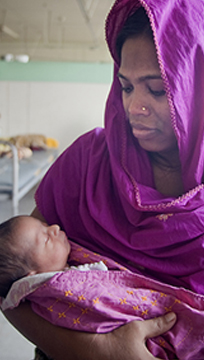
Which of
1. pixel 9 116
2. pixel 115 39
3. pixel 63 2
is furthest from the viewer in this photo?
pixel 9 116

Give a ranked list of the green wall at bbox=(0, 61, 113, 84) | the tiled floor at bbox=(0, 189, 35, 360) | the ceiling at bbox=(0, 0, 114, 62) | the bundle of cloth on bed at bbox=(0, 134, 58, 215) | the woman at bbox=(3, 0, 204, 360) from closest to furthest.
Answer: the woman at bbox=(3, 0, 204, 360)
the tiled floor at bbox=(0, 189, 35, 360)
the bundle of cloth on bed at bbox=(0, 134, 58, 215)
the ceiling at bbox=(0, 0, 114, 62)
the green wall at bbox=(0, 61, 113, 84)

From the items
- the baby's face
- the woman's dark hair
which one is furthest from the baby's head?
the woman's dark hair

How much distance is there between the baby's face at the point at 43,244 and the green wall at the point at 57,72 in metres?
5.83

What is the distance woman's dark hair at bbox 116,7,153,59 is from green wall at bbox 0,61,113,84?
5663mm

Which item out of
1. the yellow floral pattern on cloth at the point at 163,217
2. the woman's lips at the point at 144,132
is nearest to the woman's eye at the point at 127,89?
the woman's lips at the point at 144,132

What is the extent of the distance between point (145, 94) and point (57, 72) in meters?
6.04

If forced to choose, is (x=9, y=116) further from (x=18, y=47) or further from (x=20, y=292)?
(x=20, y=292)

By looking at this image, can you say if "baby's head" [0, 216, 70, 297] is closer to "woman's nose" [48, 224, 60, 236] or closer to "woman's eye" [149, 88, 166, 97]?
"woman's nose" [48, 224, 60, 236]

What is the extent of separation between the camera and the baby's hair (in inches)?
37.5

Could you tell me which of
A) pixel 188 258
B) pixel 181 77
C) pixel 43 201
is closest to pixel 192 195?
pixel 188 258

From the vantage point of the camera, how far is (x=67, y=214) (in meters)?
1.10

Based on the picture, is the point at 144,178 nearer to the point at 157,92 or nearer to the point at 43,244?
the point at 157,92

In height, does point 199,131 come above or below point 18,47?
below

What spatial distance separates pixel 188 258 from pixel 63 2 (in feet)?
14.1
